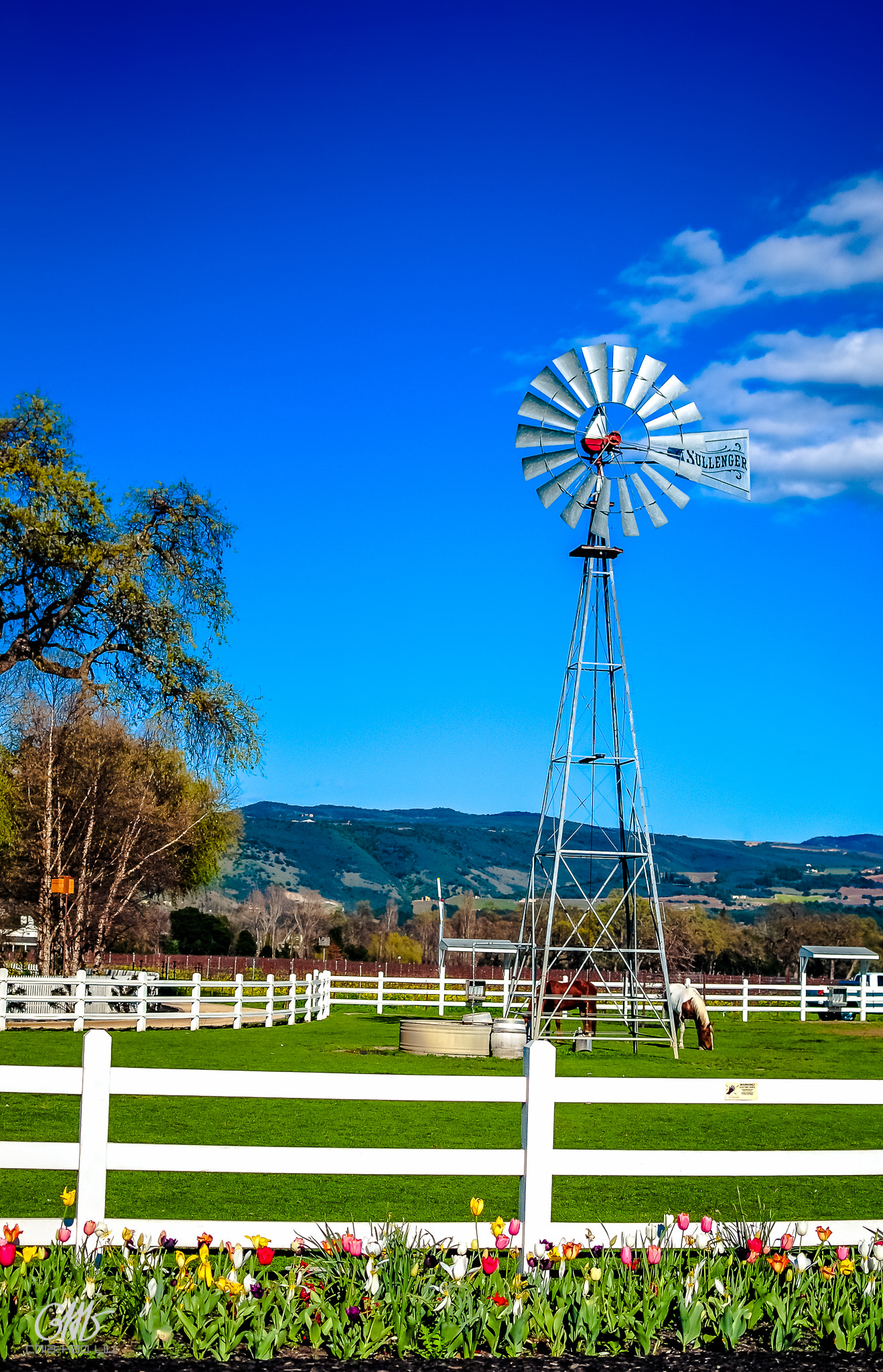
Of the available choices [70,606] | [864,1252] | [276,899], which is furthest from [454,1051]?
[276,899]

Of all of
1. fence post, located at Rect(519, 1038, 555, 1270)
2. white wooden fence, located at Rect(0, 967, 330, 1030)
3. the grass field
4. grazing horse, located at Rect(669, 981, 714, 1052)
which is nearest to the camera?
fence post, located at Rect(519, 1038, 555, 1270)

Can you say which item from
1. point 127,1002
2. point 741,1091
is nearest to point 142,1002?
point 127,1002

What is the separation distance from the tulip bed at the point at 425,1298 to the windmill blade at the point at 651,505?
1749 centimetres

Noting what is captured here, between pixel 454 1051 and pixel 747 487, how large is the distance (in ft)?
35.7

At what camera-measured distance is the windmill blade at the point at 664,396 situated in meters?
22.0

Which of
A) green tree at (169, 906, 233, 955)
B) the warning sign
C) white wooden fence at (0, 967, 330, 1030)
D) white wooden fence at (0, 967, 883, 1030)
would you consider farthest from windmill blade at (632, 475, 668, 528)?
green tree at (169, 906, 233, 955)

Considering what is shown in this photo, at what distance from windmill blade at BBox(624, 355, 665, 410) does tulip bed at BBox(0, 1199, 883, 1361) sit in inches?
709

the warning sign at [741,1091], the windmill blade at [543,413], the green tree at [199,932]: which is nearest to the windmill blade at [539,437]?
the windmill blade at [543,413]

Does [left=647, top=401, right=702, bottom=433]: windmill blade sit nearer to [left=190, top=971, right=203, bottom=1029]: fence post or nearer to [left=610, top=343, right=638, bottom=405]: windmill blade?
[left=610, top=343, right=638, bottom=405]: windmill blade

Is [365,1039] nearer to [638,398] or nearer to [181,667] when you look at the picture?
[181,667]

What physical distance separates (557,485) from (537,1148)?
58.2 ft

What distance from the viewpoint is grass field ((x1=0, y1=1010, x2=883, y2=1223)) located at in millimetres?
8461

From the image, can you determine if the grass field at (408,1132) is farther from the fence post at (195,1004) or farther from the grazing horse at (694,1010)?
the fence post at (195,1004)

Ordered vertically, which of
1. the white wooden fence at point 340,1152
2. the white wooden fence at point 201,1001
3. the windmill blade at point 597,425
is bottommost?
the white wooden fence at point 201,1001
